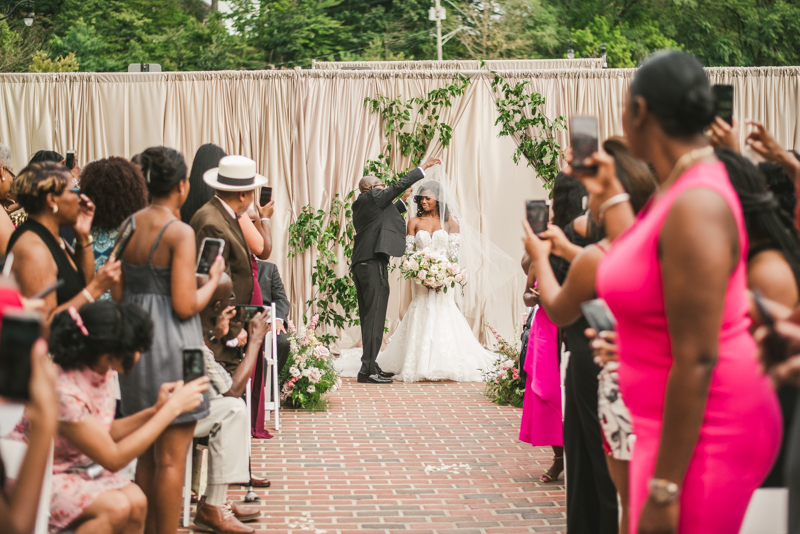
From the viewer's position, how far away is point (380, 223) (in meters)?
8.78

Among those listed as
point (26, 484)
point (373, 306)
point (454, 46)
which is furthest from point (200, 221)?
point (454, 46)

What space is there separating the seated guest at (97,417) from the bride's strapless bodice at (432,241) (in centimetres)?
651

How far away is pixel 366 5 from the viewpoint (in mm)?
33875

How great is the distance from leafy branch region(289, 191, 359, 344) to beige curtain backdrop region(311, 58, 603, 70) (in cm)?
197

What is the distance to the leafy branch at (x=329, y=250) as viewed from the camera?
10.2m

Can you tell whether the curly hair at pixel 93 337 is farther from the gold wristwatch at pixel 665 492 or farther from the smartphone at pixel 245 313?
the gold wristwatch at pixel 665 492

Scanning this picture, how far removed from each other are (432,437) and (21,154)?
24.8 feet

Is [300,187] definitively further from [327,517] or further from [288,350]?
[327,517]

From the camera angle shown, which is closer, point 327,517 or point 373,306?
point 327,517

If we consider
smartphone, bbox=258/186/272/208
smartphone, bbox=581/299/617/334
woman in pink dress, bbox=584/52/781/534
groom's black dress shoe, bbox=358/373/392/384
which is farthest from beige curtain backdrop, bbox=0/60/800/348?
woman in pink dress, bbox=584/52/781/534

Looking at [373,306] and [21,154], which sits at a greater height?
[21,154]

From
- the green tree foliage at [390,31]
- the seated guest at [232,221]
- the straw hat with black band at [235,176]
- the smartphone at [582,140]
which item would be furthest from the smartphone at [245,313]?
the green tree foliage at [390,31]

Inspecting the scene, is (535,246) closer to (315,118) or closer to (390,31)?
(315,118)

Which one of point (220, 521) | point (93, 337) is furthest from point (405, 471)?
point (93, 337)
